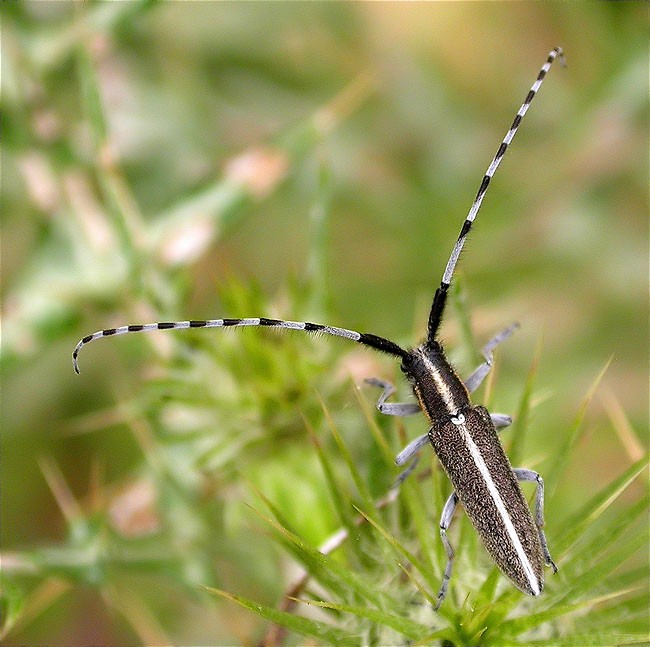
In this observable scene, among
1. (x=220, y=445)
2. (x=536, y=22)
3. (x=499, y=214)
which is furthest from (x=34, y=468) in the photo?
(x=536, y=22)

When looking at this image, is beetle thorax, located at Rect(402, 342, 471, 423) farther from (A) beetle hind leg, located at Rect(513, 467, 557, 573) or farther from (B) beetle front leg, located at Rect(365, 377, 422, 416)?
(A) beetle hind leg, located at Rect(513, 467, 557, 573)

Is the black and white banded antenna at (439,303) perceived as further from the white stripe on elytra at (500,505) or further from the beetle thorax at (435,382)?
the white stripe on elytra at (500,505)

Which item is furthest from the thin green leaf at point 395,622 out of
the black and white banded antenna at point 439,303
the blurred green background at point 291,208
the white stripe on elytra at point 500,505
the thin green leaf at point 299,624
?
the blurred green background at point 291,208

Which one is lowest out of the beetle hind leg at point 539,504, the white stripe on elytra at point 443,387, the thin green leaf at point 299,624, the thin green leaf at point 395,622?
the thin green leaf at point 395,622

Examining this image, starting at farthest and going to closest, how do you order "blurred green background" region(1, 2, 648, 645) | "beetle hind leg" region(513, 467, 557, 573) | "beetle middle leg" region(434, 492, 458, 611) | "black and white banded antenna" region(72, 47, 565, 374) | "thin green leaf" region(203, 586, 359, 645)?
"blurred green background" region(1, 2, 648, 645) < "black and white banded antenna" region(72, 47, 565, 374) < "beetle hind leg" region(513, 467, 557, 573) < "beetle middle leg" region(434, 492, 458, 611) < "thin green leaf" region(203, 586, 359, 645)

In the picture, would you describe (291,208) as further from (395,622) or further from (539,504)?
(395,622)

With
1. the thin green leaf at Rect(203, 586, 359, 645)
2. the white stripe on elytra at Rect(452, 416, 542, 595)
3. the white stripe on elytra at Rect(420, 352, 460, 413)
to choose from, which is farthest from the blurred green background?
the thin green leaf at Rect(203, 586, 359, 645)
